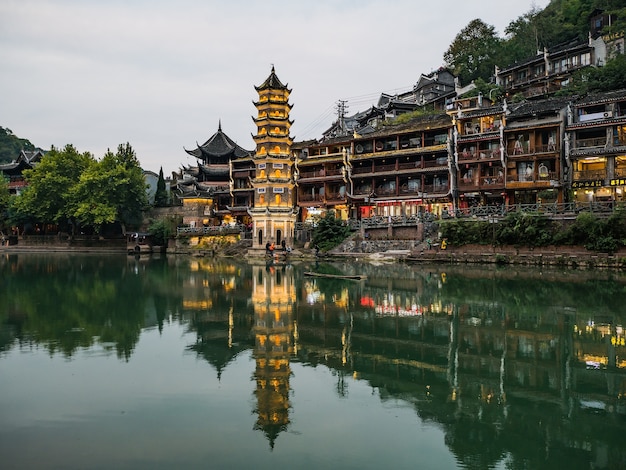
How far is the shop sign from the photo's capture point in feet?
136

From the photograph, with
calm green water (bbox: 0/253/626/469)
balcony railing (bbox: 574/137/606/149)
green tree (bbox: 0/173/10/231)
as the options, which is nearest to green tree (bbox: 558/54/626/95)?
balcony railing (bbox: 574/137/606/149)

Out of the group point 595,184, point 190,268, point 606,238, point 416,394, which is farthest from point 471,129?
point 416,394

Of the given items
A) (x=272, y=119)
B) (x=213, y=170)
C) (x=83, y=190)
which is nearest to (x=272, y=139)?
(x=272, y=119)

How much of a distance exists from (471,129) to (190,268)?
30461 mm

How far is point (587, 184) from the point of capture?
41.9m

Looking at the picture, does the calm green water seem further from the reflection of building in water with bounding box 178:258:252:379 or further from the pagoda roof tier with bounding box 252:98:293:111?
the pagoda roof tier with bounding box 252:98:293:111

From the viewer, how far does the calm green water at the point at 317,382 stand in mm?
8352

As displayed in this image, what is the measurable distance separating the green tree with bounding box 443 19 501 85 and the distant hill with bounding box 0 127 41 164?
322 feet

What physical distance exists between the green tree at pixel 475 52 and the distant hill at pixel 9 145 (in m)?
98.1

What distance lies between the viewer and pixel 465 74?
80.5 metres

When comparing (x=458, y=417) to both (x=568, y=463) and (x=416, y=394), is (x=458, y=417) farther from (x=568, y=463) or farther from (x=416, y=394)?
(x=568, y=463)

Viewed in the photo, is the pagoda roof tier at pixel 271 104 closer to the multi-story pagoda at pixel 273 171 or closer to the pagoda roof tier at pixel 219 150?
the multi-story pagoda at pixel 273 171

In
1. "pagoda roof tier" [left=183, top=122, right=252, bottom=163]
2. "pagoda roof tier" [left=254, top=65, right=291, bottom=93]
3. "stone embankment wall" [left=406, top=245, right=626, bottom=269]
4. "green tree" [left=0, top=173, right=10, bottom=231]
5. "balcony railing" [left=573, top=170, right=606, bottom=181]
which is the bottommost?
"stone embankment wall" [left=406, top=245, right=626, bottom=269]

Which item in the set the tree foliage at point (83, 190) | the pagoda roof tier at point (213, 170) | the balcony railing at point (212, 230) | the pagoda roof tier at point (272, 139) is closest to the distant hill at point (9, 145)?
the tree foliage at point (83, 190)
